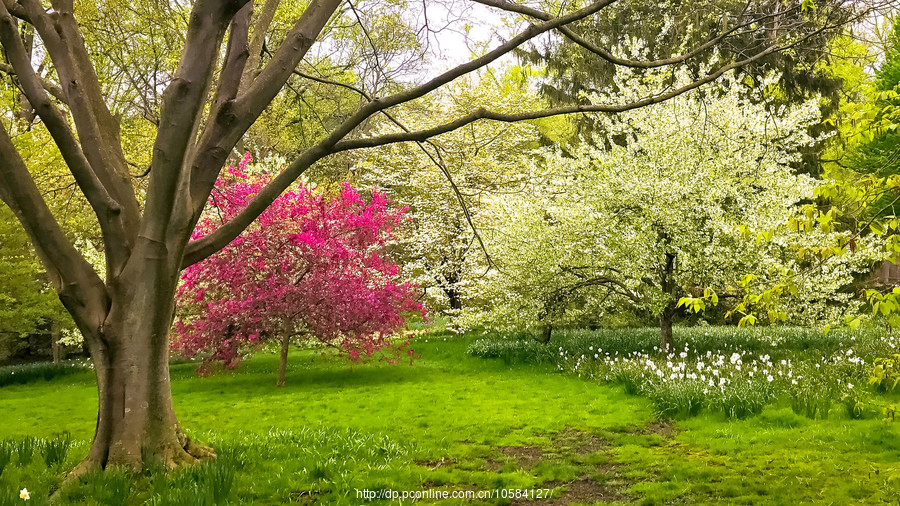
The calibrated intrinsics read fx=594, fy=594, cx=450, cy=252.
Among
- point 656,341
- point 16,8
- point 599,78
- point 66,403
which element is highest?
point 599,78

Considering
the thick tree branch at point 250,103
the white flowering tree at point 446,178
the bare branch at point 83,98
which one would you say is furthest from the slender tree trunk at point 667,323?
the bare branch at point 83,98

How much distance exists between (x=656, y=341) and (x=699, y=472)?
8.84 meters

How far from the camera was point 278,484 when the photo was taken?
16.3 feet

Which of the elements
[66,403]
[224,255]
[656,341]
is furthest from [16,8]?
[656,341]

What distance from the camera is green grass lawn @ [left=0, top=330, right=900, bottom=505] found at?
4.75 metres

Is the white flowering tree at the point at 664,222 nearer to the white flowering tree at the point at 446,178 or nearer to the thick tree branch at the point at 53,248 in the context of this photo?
the white flowering tree at the point at 446,178

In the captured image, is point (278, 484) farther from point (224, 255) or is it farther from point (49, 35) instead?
point (224, 255)

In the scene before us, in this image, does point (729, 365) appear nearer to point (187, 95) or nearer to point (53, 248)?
point (187, 95)

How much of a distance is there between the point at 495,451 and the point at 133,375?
380 centimetres

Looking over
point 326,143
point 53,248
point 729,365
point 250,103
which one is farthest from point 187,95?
point 729,365

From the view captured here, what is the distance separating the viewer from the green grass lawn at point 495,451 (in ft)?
15.6

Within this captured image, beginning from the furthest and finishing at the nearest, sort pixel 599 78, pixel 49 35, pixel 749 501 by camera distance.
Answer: pixel 599 78, pixel 49 35, pixel 749 501

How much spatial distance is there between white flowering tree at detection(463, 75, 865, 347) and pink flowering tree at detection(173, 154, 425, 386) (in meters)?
3.06

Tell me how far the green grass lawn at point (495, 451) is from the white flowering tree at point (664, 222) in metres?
2.79
